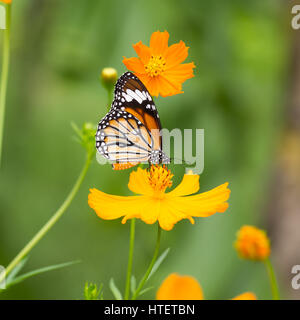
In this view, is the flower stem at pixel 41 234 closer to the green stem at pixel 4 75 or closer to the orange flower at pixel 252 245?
the green stem at pixel 4 75

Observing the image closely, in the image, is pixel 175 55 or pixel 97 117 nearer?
pixel 175 55

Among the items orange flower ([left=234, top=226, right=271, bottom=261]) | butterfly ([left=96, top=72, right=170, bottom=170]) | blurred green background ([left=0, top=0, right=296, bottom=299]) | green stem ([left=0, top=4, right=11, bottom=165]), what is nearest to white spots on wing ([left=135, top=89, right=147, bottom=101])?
butterfly ([left=96, top=72, right=170, bottom=170])

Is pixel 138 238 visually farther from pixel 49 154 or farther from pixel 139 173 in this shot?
pixel 139 173

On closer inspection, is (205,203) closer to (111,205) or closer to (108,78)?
(111,205)

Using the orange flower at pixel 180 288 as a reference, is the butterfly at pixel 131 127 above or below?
above

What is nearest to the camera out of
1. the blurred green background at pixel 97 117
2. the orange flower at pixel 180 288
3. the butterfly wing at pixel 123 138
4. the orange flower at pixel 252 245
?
the orange flower at pixel 180 288

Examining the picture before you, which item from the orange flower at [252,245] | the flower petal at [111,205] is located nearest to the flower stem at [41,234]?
the flower petal at [111,205]

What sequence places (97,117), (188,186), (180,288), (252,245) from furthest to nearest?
(97,117), (252,245), (188,186), (180,288)

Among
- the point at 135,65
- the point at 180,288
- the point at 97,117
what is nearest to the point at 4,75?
the point at 135,65
